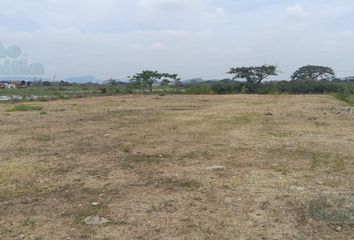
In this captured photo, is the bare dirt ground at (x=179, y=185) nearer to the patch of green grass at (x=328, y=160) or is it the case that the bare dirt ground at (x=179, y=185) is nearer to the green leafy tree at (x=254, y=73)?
the patch of green grass at (x=328, y=160)

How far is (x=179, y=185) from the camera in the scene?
5.57m

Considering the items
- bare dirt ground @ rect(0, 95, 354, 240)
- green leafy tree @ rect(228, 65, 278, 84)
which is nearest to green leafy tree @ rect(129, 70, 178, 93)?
green leafy tree @ rect(228, 65, 278, 84)

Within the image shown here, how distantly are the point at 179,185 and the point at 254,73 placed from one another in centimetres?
4228

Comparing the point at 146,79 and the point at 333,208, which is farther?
the point at 146,79

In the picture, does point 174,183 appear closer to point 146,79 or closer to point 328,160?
point 328,160

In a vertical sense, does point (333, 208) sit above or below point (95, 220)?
above

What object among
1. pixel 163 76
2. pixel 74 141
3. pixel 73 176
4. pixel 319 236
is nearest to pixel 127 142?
pixel 74 141

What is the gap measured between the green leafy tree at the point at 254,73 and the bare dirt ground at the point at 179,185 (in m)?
36.8

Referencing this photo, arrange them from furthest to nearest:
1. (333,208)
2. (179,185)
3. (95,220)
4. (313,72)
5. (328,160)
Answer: (313,72), (328,160), (179,185), (333,208), (95,220)

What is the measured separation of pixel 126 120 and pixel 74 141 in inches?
185

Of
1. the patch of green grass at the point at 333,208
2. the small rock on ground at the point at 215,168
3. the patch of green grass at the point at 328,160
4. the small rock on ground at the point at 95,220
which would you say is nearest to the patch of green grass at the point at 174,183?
the small rock on ground at the point at 215,168

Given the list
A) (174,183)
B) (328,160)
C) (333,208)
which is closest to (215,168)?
(174,183)

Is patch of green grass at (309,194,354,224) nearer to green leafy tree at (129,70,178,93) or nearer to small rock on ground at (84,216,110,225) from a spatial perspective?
small rock on ground at (84,216,110,225)

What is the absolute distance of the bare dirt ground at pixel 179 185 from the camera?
409 cm
